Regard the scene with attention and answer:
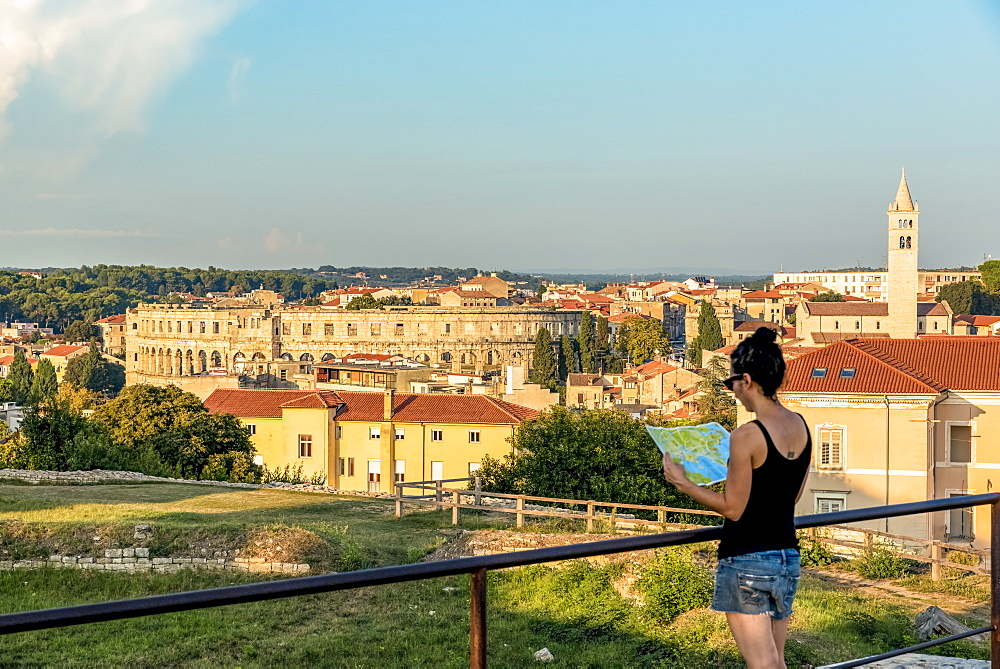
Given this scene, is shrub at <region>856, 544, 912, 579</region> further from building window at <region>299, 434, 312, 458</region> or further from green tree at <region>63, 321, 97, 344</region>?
green tree at <region>63, 321, 97, 344</region>

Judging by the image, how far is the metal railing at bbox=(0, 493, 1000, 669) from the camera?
72.8 inches

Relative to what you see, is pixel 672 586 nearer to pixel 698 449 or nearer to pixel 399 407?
pixel 698 449

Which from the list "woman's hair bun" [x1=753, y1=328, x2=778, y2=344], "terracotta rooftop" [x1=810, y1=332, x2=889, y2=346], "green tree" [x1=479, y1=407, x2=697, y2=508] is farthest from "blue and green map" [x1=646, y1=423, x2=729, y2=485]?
"terracotta rooftop" [x1=810, y1=332, x2=889, y2=346]

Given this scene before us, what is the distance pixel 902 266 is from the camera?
56.1m

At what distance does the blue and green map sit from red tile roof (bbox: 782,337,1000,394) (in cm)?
2090

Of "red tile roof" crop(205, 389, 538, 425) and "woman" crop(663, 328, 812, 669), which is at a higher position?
"woman" crop(663, 328, 812, 669)

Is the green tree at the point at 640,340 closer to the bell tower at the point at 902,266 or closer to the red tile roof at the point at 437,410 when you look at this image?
the bell tower at the point at 902,266

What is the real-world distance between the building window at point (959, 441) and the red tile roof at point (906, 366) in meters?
0.84

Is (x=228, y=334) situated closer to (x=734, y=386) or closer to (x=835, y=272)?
(x=734, y=386)

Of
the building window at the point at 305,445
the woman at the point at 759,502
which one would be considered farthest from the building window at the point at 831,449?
the woman at the point at 759,502

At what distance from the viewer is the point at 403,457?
101ft

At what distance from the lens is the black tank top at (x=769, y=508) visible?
2609mm

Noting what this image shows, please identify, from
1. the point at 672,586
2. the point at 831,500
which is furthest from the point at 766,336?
the point at 831,500

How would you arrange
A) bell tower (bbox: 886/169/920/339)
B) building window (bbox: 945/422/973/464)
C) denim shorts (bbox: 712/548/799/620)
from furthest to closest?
bell tower (bbox: 886/169/920/339) < building window (bbox: 945/422/973/464) < denim shorts (bbox: 712/548/799/620)
